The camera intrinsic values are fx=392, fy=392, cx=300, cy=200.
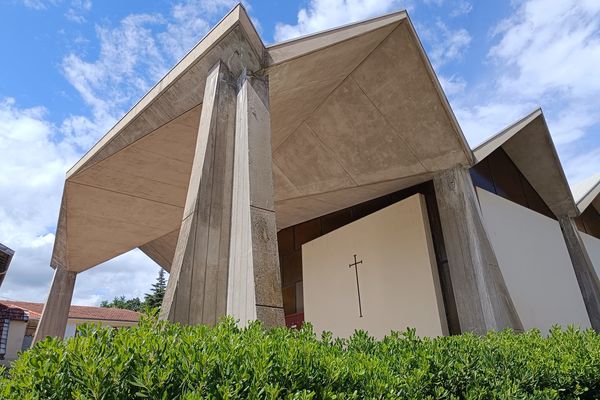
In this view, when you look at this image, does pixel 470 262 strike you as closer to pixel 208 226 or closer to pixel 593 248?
pixel 208 226

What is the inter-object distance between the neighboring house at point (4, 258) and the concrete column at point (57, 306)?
6.92 ft

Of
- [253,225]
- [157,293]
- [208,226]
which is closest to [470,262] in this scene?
[253,225]

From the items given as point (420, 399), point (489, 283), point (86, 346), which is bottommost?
point (420, 399)

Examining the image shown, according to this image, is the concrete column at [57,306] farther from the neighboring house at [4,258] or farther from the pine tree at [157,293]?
the pine tree at [157,293]

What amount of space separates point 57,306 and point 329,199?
24.7 feet

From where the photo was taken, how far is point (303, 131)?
8.18 m

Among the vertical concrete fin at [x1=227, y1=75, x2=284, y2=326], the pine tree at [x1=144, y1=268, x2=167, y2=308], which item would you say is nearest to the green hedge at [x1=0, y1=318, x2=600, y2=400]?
the vertical concrete fin at [x1=227, y1=75, x2=284, y2=326]

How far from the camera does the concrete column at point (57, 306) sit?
9.59 meters

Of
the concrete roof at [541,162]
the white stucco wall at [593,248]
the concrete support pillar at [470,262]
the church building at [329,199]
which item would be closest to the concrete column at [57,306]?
the church building at [329,199]

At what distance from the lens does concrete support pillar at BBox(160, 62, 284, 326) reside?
374 cm

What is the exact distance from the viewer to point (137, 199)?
890 centimetres

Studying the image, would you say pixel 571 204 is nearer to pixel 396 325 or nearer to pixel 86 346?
pixel 396 325

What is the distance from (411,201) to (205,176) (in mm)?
5448

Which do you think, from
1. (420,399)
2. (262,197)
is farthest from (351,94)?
(420,399)
